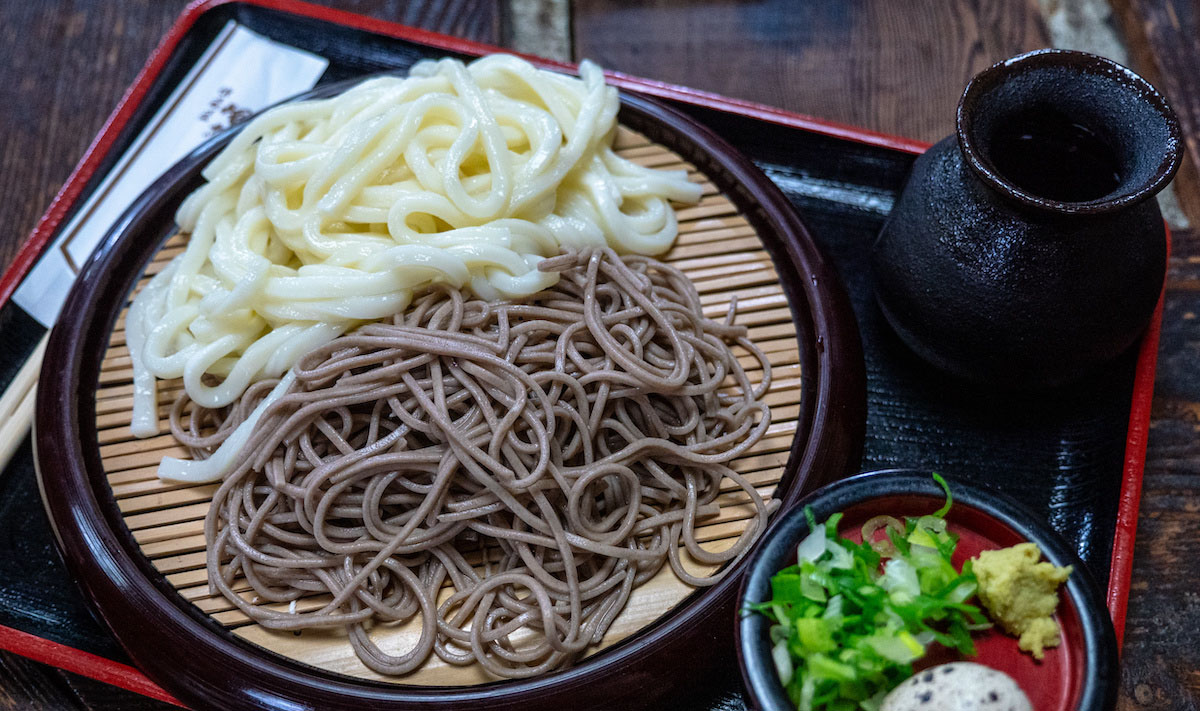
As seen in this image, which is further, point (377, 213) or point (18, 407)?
point (18, 407)

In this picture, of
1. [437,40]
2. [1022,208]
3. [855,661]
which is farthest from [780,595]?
[437,40]

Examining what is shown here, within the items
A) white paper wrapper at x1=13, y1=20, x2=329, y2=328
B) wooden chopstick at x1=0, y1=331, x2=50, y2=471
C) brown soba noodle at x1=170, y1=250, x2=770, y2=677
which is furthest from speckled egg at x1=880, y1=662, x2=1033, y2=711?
white paper wrapper at x1=13, y1=20, x2=329, y2=328

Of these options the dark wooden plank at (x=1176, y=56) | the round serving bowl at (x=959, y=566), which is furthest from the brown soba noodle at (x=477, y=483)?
the dark wooden plank at (x=1176, y=56)

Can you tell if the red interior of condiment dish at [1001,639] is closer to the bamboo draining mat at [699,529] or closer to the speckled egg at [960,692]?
the speckled egg at [960,692]

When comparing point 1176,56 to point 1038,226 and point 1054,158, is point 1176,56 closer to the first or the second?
point 1054,158

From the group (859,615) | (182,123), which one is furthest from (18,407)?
(859,615)

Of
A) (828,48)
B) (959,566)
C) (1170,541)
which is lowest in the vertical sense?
(1170,541)

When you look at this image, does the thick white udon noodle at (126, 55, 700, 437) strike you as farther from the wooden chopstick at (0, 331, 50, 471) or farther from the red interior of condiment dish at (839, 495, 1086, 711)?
the red interior of condiment dish at (839, 495, 1086, 711)
